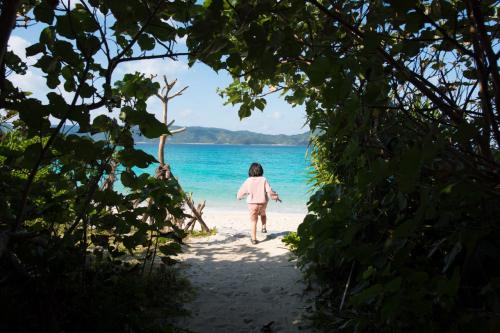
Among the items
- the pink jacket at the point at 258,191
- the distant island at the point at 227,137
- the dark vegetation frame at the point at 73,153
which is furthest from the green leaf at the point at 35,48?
the distant island at the point at 227,137

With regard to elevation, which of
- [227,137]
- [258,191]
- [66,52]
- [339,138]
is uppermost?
[227,137]

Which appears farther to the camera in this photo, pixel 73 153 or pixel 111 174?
pixel 111 174

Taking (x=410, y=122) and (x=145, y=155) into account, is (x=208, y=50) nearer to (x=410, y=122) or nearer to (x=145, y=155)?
(x=145, y=155)

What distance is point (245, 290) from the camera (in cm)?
409

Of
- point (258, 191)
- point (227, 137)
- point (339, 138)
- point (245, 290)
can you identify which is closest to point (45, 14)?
point (339, 138)

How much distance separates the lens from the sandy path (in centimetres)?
315

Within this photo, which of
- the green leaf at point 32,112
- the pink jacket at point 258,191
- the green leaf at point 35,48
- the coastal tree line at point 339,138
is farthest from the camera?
the pink jacket at point 258,191

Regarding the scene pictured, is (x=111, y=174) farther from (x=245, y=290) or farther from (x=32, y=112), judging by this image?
(x=245, y=290)

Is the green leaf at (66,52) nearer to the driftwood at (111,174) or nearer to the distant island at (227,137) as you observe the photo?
the driftwood at (111,174)

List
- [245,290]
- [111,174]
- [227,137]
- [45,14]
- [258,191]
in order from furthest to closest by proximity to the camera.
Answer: [227,137] → [258,191] → [245,290] → [111,174] → [45,14]

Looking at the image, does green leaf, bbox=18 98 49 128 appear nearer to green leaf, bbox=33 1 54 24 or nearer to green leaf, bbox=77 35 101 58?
green leaf, bbox=77 35 101 58

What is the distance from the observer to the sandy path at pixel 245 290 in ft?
10.3

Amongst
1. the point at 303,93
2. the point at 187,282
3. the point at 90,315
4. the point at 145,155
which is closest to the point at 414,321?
the point at 145,155

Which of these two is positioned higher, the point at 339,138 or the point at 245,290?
the point at 339,138
